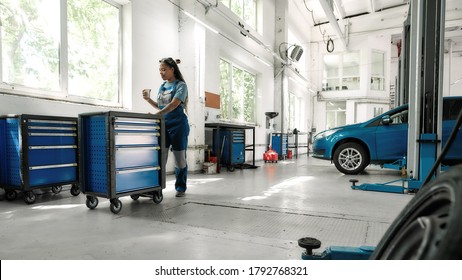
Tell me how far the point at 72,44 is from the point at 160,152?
82.7 inches

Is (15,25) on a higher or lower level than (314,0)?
lower

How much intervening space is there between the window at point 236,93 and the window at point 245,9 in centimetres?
134

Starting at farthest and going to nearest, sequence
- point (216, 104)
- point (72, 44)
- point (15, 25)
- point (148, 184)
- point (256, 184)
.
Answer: point (216, 104) < point (256, 184) < point (72, 44) < point (15, 25) < point (148, 184)

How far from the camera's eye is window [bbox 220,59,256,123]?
734cm

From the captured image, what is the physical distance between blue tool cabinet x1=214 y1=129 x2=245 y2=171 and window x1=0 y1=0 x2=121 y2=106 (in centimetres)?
217

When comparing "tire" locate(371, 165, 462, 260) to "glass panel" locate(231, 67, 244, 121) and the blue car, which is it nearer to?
the blue car

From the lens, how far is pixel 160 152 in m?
2.94

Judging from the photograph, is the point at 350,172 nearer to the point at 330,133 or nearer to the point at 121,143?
the point at 330,133

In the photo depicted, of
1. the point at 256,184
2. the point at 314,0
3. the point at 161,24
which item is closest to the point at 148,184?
the point at 256,184

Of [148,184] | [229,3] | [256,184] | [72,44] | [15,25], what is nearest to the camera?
[148,184]

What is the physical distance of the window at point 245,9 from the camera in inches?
290

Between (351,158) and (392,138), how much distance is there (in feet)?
2.39

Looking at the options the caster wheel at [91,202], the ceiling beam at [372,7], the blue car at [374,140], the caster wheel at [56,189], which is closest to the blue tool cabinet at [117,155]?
the caster wheel at [91,202]

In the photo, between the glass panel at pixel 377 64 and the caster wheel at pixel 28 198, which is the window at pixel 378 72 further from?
the caster wheel at pixel 28 198
